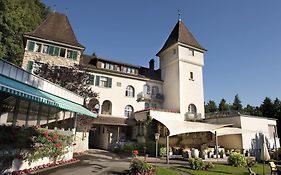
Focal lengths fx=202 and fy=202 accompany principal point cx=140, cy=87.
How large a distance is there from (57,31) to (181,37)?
1954cm

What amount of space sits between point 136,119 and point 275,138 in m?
19.8

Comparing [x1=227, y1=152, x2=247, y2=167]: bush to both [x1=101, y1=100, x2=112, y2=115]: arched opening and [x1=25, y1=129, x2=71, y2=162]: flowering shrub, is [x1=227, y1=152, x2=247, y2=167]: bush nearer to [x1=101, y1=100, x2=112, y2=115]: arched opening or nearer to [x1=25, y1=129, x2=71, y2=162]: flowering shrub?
[x1=25, y1=129, x2=71, y2=162]: flowering shrub

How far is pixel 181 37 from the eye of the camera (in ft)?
113

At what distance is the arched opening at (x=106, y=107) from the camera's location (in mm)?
29477

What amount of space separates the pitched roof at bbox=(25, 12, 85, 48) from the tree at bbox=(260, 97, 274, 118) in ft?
118

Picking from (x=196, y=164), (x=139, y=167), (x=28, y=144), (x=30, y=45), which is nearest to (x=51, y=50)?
Result: (x=30, y=45)

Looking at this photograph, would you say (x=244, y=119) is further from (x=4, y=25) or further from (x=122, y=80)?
(x=4, y=25)

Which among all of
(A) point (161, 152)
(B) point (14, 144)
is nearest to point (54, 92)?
(B) point (14, 144)

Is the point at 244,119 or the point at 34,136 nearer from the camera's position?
the point at 34,136

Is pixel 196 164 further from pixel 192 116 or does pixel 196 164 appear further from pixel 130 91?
pixel 130 91

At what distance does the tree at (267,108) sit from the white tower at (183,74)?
1564 cm

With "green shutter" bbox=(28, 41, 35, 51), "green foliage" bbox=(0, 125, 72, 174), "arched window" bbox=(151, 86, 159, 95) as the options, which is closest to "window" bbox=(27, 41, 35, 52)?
"green shutter" bbox=(28, 41, 35, 51)

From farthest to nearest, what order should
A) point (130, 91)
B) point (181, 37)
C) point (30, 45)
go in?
point (181, 37) < point (130, 91) < point (30, 45)

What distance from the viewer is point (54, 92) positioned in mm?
13648
